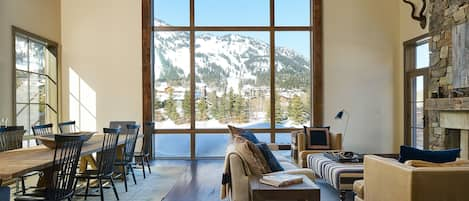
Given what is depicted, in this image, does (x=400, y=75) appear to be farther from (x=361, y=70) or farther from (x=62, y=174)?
(x=62, y=174)

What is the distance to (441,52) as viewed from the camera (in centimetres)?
675

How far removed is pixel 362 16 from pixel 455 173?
20.6 feet

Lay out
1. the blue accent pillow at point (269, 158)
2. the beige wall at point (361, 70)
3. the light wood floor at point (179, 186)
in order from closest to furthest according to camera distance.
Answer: the blue accent pillow at point (269, 158)
the light wood floor at point (179, 186)
the beige wall at point (361, 70)

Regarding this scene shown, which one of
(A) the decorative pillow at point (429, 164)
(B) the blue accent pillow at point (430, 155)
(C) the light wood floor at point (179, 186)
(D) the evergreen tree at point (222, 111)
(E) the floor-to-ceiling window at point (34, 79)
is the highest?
(E) the floor-to-ceiling window at point (34, 79)

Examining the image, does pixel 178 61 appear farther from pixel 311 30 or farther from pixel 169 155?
pixel 311 30

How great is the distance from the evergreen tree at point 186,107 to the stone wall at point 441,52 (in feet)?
16.2

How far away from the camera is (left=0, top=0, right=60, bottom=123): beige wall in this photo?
21.2 ft

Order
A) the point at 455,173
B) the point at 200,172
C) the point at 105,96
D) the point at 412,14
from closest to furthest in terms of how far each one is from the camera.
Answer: the point at 455,173, the point at 200,172, the point at 412,14, the point at 105,96

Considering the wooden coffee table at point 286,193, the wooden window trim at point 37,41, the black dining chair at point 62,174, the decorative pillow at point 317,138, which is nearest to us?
the wooden coffee table at point 286,193

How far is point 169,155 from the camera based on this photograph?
896cm

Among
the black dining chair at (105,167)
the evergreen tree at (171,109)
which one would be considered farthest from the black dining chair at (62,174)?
the evergreen tree at (171,109)

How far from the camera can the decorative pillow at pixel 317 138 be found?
7.28m

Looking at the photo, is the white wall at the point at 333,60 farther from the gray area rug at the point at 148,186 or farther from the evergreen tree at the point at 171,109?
the gray area rug at the point at 148,186

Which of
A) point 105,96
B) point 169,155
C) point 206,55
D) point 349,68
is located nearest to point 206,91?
point 206,55
